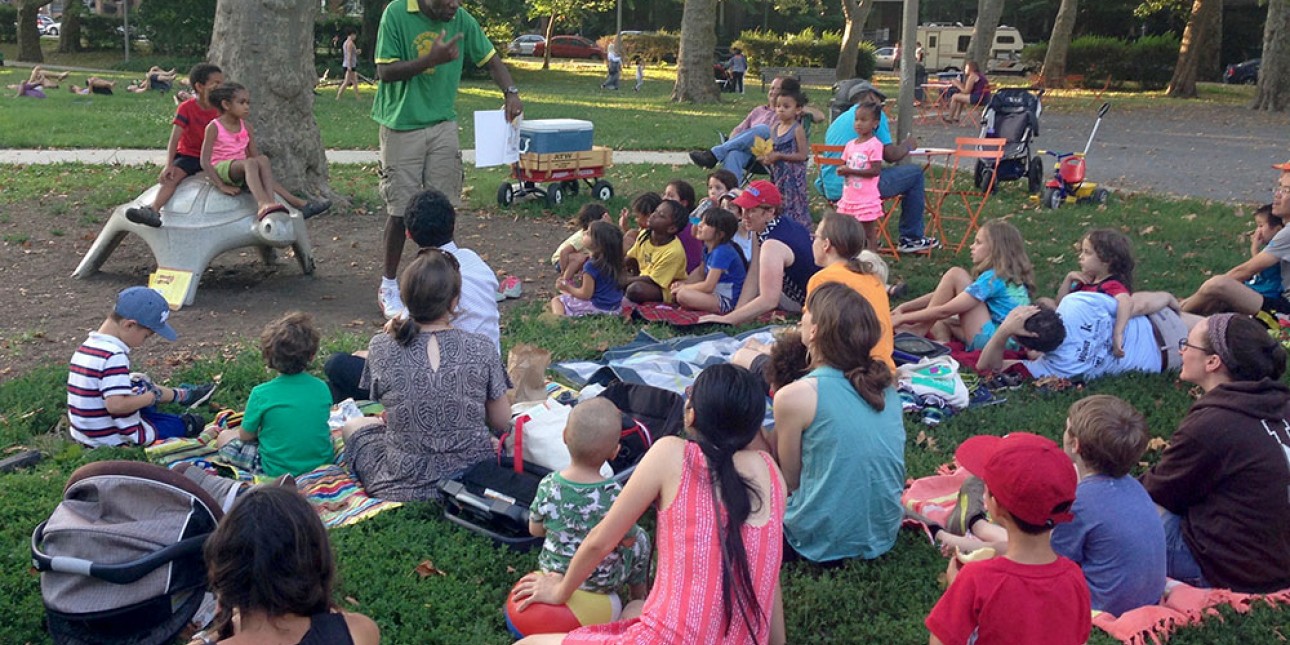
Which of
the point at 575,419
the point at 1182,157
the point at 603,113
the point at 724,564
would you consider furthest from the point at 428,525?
the point at 603,113

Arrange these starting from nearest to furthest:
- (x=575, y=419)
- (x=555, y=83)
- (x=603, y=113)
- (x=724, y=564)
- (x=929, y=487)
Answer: (x=724, y=564) < (x=575, y=419) < (x=929, y=487) < (x=603, y=113) < (x=555, y=83)

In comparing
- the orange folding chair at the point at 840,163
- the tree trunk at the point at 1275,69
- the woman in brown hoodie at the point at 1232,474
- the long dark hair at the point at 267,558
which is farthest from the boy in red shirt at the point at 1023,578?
the tree trunk at the point at 1275,69

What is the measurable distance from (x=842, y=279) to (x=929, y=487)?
1.34 metres

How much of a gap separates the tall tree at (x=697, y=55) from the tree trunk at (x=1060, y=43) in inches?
559

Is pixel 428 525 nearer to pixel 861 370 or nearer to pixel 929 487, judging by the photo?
pixel 861 370

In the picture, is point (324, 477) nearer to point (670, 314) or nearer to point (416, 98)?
point (670, 314)

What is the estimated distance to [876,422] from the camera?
168 inches

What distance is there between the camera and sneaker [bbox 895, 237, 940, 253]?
1005 cm

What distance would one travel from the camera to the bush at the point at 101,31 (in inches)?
1506

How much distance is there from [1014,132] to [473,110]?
46.1 feet

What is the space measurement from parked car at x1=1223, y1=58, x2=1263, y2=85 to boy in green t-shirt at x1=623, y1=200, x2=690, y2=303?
42.3 meters

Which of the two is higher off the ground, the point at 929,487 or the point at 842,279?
the point at 842,279

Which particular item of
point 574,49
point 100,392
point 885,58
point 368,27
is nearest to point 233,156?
point 100,392

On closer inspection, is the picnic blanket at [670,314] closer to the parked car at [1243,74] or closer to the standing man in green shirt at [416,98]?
the standing man in green shirt at [416,98]
